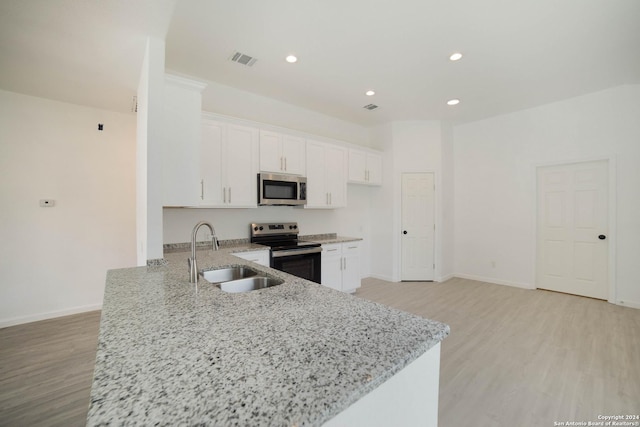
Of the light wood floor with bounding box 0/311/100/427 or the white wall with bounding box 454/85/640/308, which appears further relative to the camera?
the white wall with bounding box 454/85/640/308

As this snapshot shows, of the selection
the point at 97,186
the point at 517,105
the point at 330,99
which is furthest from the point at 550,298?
the point at 97,186

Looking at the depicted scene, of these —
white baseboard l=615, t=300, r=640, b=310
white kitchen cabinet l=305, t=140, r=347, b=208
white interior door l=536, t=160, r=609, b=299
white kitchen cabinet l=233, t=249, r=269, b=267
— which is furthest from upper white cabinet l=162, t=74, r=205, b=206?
white baseboard l=615, t=300, r=640, b=310

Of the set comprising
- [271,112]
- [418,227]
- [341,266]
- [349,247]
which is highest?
[271,112]

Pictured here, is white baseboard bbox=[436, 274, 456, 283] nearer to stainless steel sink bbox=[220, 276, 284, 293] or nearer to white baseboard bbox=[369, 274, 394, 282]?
white baseboard bbox=[369, 274, 394, 282]

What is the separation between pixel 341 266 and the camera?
4102 mm

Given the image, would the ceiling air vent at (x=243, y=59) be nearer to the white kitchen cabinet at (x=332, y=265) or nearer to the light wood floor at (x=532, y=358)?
the white kitchen cabinet at (x=332, y=265)

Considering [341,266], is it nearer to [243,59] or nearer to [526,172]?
[243,59]

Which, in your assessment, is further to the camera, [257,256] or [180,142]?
[257,256]

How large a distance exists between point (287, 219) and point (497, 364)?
304 centimetres

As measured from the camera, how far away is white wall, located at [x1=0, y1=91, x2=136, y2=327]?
10.3 ft

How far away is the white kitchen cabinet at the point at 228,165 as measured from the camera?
10.2ft

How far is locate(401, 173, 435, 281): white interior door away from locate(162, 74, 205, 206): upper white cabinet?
150 inches

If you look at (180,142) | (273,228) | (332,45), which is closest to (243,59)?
(332,45)

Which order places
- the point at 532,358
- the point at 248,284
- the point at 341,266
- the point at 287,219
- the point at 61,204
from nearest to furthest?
the point at 248,284, the point at 532,358, the point at 61,204, the point at 341,266, the point at 287,219
